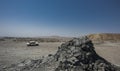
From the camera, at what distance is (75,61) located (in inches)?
502

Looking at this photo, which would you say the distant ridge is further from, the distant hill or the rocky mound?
the rocky mound

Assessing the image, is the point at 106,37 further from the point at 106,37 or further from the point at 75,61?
the point at 75,61

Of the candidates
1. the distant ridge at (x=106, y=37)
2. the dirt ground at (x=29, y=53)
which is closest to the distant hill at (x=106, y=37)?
the distant ridge at (x=106, y=37)

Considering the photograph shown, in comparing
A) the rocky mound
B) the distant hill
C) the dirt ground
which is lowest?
the dirt ground

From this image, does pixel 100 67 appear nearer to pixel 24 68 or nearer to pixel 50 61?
pixel 50 61

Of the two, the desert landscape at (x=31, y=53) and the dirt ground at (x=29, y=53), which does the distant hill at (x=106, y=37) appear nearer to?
the desert landscape at (x=31, y=53)

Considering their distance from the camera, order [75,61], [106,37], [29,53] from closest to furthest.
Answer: [75,61] → [29,53] → [106,37]

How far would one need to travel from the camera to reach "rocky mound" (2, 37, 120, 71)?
41.0 ft

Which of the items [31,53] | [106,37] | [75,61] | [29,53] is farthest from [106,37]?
[75,61]

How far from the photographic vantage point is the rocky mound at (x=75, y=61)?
41.0 ft

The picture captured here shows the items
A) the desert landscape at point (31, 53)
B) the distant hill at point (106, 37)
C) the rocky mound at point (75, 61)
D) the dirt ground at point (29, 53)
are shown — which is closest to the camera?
the rocky mound at point (75, 61)

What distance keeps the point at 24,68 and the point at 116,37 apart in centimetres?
8977

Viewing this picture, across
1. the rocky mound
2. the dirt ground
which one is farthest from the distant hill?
the rocky mound

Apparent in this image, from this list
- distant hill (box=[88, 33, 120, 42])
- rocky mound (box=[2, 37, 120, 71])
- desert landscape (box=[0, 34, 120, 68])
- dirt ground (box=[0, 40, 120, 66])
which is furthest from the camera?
distant hill (box=[88, 33, 120, 42])
